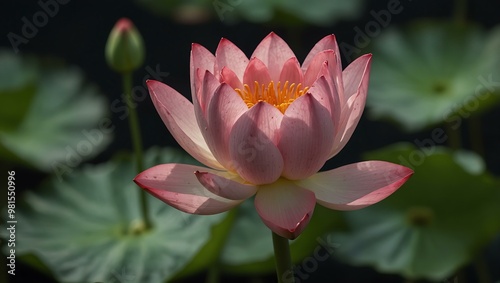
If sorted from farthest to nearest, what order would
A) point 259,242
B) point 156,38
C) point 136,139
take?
point 156,38
point 259,242
point 136,139

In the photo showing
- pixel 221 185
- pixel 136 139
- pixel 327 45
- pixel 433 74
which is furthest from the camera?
pixel 433 74

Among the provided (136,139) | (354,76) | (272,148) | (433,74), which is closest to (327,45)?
(354,76)

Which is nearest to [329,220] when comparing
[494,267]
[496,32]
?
[494,267]

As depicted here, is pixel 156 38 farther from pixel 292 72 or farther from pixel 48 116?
pixel 292 72

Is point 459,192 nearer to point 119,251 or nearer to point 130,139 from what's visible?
point 119,251

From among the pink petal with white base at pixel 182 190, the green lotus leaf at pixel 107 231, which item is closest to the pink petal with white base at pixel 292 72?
the pink petal with white base at pixel 182 190
